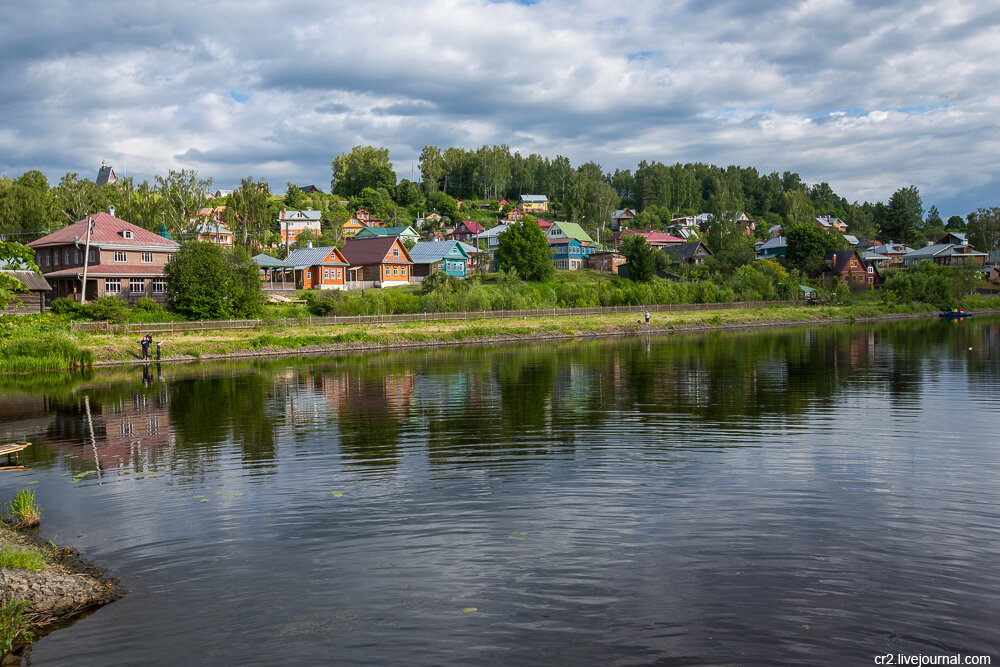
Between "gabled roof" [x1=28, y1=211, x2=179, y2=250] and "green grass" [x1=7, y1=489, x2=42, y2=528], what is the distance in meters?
61.7

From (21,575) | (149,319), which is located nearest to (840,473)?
(21,575)

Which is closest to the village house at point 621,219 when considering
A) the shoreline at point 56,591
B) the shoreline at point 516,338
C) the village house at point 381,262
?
the village house at point 381,262

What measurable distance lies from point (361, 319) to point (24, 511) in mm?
54657

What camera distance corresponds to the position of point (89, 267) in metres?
68.7

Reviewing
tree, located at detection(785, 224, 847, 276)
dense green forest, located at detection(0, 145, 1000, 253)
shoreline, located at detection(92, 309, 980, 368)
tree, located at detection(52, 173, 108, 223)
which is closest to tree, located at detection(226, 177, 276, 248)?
dense green forest, located at detection(0, 145, 1000, 253)

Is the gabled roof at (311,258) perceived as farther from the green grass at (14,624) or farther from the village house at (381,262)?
the green grass at (14,624)

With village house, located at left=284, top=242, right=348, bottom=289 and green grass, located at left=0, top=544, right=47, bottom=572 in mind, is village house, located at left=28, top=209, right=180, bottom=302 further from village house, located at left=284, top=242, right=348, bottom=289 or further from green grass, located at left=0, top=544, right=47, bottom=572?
green grass, located at left=0, top=544, right=47, bottom=572

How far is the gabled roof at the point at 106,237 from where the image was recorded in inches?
2761

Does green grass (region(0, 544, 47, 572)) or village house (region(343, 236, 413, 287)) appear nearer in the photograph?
green grass (region(0, 544, 47, 572))

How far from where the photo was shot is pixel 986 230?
15325cm

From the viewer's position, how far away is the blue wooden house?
107 m

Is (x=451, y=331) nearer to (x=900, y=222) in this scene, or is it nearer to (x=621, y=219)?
(x=621, y=219)

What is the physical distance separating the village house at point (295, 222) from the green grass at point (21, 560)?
14222cm

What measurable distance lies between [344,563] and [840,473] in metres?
12.4
